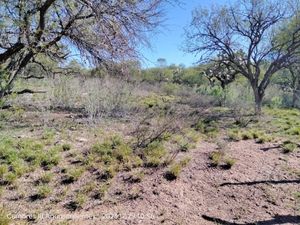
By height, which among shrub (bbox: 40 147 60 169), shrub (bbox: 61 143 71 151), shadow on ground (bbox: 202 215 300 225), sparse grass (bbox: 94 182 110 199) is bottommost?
shadow on ground (bbox: 202 215 300 225)

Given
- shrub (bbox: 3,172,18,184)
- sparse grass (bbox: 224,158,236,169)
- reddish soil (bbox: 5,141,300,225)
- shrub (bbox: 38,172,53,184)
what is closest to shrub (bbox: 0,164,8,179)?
shrub (bbox: 3,172,18,184)

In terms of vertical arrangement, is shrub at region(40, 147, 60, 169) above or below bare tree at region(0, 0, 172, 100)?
below

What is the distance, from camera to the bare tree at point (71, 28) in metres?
4.08

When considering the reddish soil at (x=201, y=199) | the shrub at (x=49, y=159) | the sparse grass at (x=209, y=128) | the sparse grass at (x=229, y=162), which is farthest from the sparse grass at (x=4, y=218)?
the sparse grass at (x=209, y=128)

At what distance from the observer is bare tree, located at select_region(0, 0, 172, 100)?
408cm

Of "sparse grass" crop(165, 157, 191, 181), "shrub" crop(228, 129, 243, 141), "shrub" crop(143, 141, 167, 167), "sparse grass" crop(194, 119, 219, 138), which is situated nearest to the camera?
"sparse grass" crop(165, 157, 191, 181)

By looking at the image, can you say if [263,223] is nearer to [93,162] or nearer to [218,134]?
[93,162]

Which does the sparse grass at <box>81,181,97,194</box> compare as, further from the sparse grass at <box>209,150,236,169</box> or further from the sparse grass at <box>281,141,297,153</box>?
the sparse grass at <box>281,141,297,153</box>

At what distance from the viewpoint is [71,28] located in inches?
184

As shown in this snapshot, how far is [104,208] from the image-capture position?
5.07 m

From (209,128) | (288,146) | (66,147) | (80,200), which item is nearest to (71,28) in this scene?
(80,200)

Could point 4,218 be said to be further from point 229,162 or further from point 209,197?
point 229,162

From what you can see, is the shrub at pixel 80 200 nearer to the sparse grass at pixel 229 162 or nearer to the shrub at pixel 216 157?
the shrub at pixel 216 157

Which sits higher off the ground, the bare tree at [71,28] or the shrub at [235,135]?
the bare tree at [71,28]
